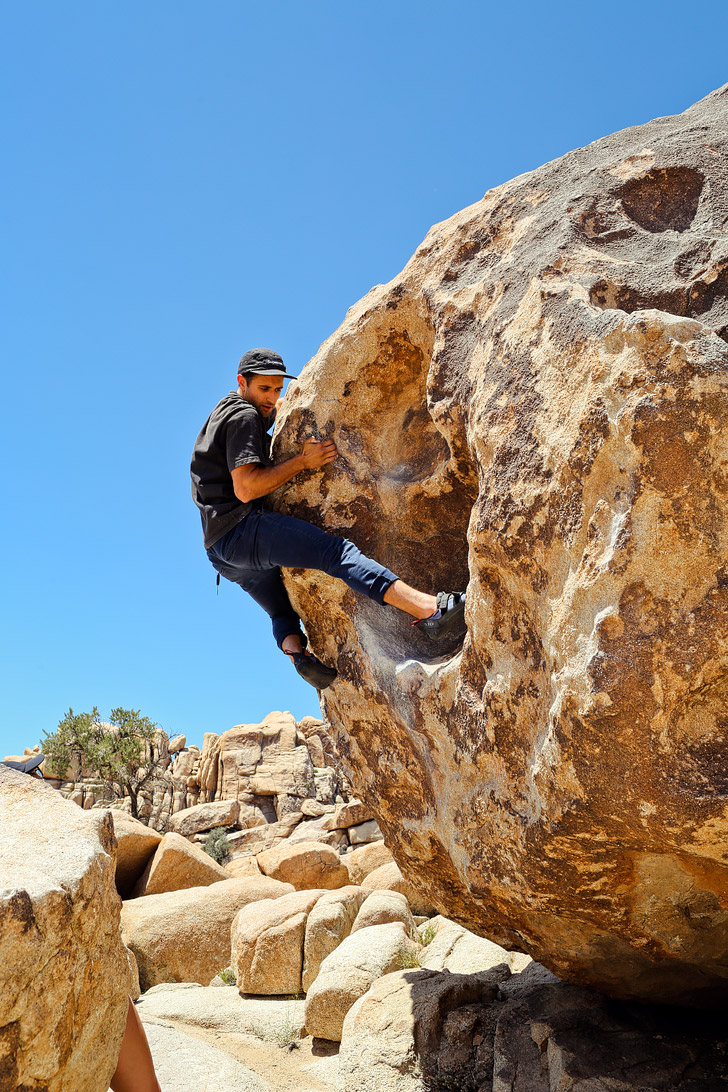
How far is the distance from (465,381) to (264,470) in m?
1.35

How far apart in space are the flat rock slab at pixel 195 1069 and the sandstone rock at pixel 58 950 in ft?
8.30

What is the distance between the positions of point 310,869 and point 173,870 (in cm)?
322

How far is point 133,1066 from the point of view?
3.34 m

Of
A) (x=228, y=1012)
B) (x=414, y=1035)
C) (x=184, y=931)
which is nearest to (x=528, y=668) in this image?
(x=414, y=1035)

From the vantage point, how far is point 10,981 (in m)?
2.51

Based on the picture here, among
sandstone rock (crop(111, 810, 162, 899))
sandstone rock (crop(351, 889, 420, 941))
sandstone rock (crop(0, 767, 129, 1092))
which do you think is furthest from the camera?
sandstone rock (crop(111, 810, 162, 899))

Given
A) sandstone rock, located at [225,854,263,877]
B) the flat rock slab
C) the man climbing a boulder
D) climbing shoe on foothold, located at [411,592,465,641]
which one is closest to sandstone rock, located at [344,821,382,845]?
sandstone rock, located at [225,854,263,877]

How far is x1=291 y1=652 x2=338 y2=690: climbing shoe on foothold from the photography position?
15.6 ft

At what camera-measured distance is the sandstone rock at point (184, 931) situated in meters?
10.0

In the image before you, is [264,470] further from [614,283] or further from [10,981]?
[10,981]

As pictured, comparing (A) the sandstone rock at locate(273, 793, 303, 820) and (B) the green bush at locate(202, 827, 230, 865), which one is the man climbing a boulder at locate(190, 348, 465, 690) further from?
(A) the sandstone rock at locate(273, 793, 303, 820)

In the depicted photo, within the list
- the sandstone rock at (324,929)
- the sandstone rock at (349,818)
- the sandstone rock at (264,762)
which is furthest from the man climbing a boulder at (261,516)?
the sandstone rock at (264,762)

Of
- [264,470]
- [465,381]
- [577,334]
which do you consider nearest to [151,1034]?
[264,470]

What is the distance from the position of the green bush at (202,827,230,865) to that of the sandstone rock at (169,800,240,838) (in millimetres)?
1587
